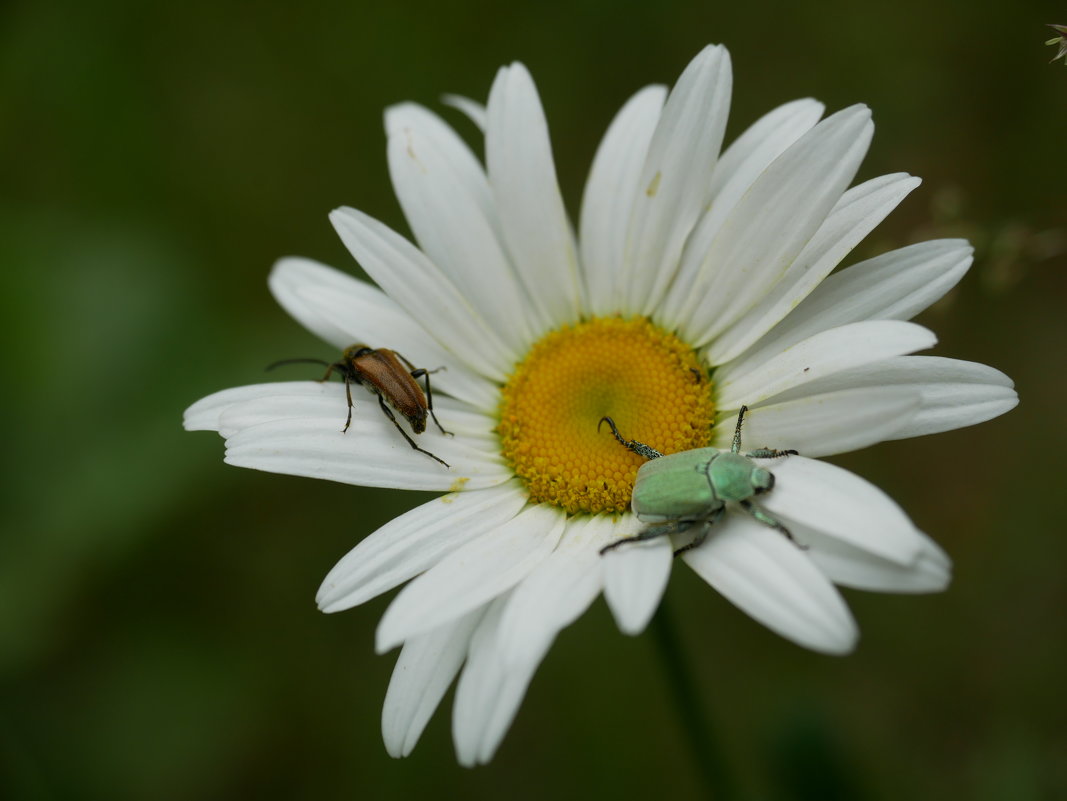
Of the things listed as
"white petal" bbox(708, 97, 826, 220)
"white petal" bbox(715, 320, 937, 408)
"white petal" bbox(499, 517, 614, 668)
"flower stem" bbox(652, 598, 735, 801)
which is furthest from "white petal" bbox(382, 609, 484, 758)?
"white petal" bbox(708, 97, 826, 220)

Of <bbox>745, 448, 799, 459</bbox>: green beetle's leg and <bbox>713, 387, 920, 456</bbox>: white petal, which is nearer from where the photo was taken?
<bbox>713, 387, 920, 456</bbox>: white petal

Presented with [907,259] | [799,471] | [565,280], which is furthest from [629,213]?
[799,471]

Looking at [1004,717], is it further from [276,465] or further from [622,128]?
[276,465]

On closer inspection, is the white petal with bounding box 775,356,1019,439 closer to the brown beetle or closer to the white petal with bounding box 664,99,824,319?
the white petal with bounding box 664,99,824,319

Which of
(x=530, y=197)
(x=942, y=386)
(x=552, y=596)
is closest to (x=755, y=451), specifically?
(x=942, y=386)

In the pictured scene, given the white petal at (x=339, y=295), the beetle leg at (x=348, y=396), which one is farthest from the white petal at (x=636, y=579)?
the white petal at (x=339, y=295)

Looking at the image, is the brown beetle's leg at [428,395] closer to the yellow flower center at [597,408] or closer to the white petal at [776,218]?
the yellow flower center at [597,408]
